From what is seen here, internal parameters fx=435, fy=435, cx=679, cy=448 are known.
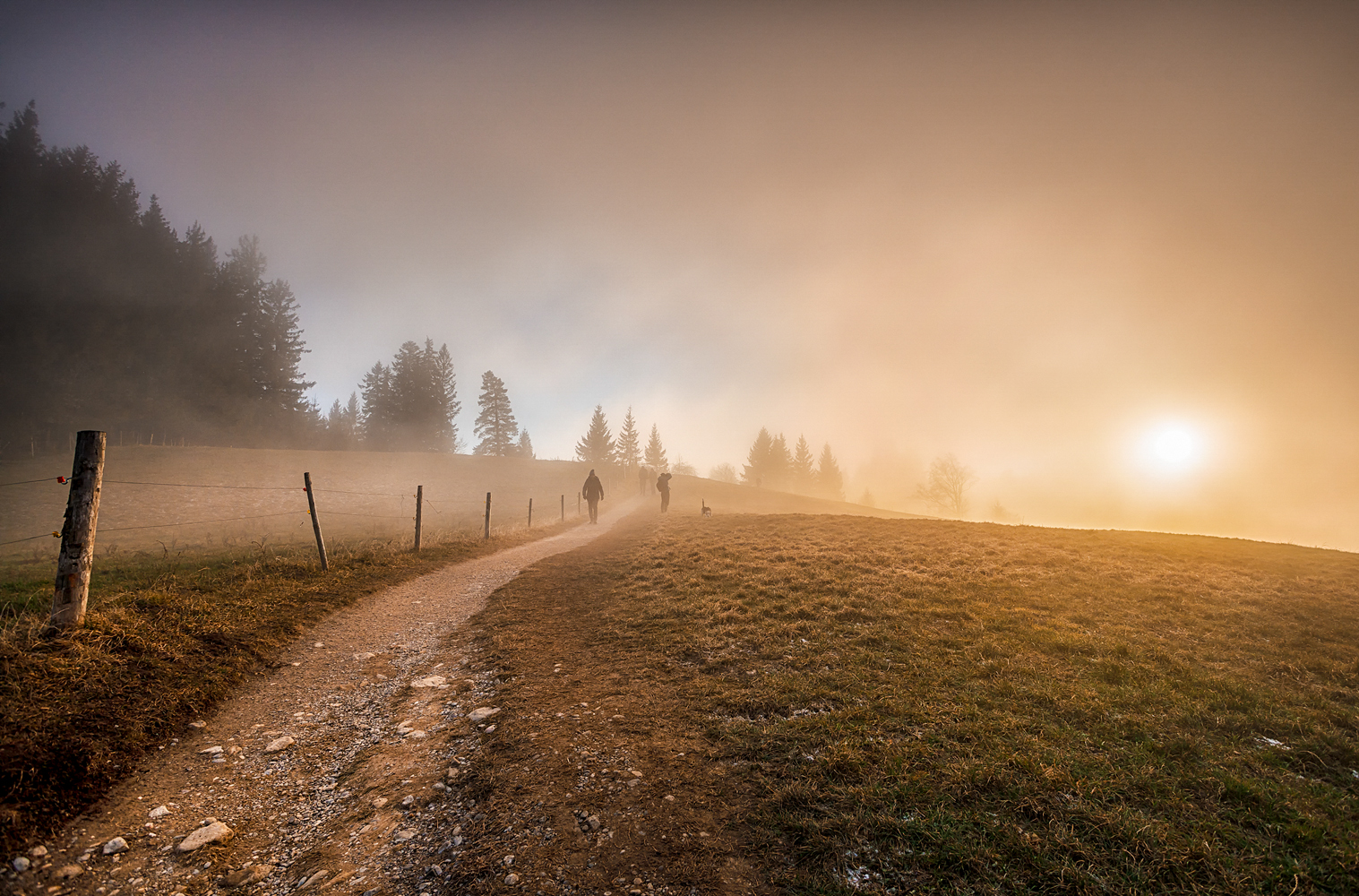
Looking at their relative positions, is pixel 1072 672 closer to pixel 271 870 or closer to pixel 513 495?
pixel 271 870

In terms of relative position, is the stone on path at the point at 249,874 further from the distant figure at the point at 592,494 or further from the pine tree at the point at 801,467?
the pine tree at the point at 801,467

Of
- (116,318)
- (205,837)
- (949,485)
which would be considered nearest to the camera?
(205,837)

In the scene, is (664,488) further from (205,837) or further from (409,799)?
(205,837)

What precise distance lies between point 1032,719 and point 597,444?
67.0 meters

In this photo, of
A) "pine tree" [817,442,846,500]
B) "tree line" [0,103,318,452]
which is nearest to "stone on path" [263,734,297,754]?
"tree line" [0,103,318,452]

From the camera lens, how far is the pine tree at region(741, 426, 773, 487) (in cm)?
7744

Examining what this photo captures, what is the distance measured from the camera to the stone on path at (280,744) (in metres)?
4.78

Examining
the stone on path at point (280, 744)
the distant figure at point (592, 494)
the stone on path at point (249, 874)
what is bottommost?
the stone on path at point (280, 744)

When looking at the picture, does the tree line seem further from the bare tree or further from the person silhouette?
the bare tree

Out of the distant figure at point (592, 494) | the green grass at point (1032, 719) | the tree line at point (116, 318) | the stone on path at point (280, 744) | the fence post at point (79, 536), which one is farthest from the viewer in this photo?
the tree line at point (116, 318)

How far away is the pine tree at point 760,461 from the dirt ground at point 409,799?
72.3 m

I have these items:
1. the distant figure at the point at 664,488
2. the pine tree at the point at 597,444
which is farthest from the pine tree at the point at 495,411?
the distant figure at the point at 664,488

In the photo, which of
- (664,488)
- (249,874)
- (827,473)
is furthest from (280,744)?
(827,473)

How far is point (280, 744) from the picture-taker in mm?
4879
